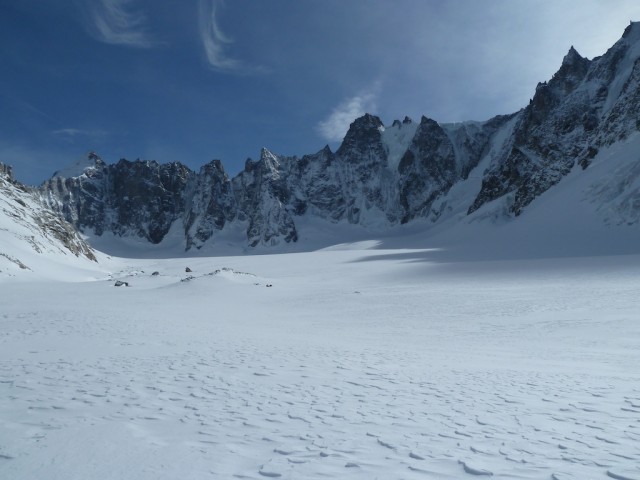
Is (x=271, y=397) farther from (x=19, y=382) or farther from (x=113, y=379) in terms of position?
(x=19, y=382)

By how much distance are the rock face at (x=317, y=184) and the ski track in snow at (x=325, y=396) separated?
99771 mm

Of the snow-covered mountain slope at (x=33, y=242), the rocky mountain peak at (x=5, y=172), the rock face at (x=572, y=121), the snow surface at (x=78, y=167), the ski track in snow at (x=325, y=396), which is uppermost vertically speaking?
the snow surface at (x=78, y=167)

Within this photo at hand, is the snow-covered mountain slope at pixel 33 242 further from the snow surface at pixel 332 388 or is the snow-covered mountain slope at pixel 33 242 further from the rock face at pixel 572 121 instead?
the rock face at pixel 572 121

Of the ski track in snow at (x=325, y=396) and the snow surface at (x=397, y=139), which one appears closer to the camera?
the ski track in snow at (x=325, y=396)

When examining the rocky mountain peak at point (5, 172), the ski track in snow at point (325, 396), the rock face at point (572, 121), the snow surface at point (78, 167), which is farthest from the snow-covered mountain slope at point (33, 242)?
the snow surface at point (78, 167)

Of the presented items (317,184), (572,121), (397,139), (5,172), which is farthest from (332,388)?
(397,139)

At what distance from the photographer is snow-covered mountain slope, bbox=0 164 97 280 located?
35.6 meters

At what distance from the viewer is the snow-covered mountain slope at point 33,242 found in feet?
117

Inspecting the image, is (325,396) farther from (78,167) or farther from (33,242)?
(78,167)

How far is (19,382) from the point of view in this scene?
717 cm

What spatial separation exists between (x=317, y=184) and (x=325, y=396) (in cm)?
16545

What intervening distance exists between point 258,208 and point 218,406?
510ft

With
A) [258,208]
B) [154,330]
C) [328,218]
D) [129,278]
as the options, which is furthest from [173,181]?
[154,330]

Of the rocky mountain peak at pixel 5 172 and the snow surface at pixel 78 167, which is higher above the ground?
the snow surface at pixel 78 167
